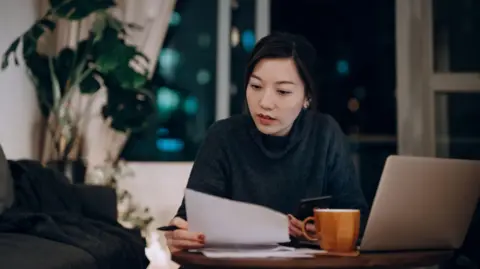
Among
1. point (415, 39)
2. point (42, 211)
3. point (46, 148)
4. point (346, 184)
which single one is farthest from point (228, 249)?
point (415, 39)

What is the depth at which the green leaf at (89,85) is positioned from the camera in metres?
2.89

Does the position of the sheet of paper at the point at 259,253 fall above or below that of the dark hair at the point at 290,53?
below

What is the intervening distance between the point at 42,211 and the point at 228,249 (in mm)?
1171

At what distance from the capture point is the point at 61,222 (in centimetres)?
208

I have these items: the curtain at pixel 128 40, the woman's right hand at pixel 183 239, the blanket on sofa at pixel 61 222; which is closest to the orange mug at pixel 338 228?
the woman's right hand at pixel 183 239

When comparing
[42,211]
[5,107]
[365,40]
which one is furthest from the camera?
[365,40]

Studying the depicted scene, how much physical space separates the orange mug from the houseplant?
1.81m

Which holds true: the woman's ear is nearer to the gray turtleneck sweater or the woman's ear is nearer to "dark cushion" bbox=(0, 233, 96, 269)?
the gray turtleneck sweater

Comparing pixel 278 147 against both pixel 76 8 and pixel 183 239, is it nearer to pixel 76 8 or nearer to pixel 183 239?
pixel 183 239

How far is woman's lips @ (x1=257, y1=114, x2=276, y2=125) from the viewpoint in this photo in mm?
1431

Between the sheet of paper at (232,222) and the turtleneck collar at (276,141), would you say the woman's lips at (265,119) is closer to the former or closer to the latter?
the turtleneck collar at (276,141)

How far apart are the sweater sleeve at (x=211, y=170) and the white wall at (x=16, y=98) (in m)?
1.59

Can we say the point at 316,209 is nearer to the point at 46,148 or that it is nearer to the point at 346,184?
the point at 346,184

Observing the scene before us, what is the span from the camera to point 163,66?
3.58 m
